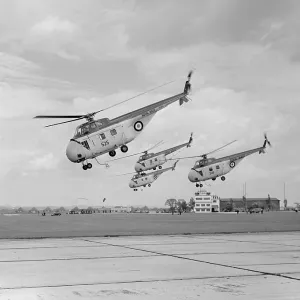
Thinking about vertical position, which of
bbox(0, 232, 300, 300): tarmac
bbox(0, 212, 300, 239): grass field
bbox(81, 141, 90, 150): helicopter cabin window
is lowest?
bbox(0, 232, 300, 300): tarmac

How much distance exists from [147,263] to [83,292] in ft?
21.3

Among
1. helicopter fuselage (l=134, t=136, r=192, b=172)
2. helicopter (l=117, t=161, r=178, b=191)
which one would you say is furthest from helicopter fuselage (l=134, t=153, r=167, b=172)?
helicopter (l=117, t=161, r=178, b=191)

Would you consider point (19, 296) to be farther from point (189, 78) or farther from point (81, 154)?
point (189, 78)

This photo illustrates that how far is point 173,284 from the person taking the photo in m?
15.0

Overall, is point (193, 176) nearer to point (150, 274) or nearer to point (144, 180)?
point (144, 180)

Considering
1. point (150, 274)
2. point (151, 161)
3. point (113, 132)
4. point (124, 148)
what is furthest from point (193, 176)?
point (150, 274)

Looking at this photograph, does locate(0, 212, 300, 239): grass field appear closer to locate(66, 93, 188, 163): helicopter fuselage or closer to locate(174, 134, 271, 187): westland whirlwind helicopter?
locate(66, 93, 188, 163): helicopter fuselage

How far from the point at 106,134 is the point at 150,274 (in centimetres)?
4805

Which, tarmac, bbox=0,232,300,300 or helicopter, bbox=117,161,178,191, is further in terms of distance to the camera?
helicopter, bbox=117,161,178,191

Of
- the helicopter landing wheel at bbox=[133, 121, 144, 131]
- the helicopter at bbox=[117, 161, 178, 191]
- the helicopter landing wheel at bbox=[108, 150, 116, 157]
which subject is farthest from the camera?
the helicopter at bbox=[117, 161, 178, 191]

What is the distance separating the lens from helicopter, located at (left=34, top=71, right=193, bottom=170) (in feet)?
211

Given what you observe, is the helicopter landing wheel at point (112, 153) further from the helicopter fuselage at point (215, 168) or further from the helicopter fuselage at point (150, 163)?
the helicopter fuselage at point (150, 163)

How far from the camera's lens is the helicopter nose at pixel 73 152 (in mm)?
64231

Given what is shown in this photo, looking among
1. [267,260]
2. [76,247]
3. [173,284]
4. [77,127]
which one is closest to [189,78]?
[77,127]
